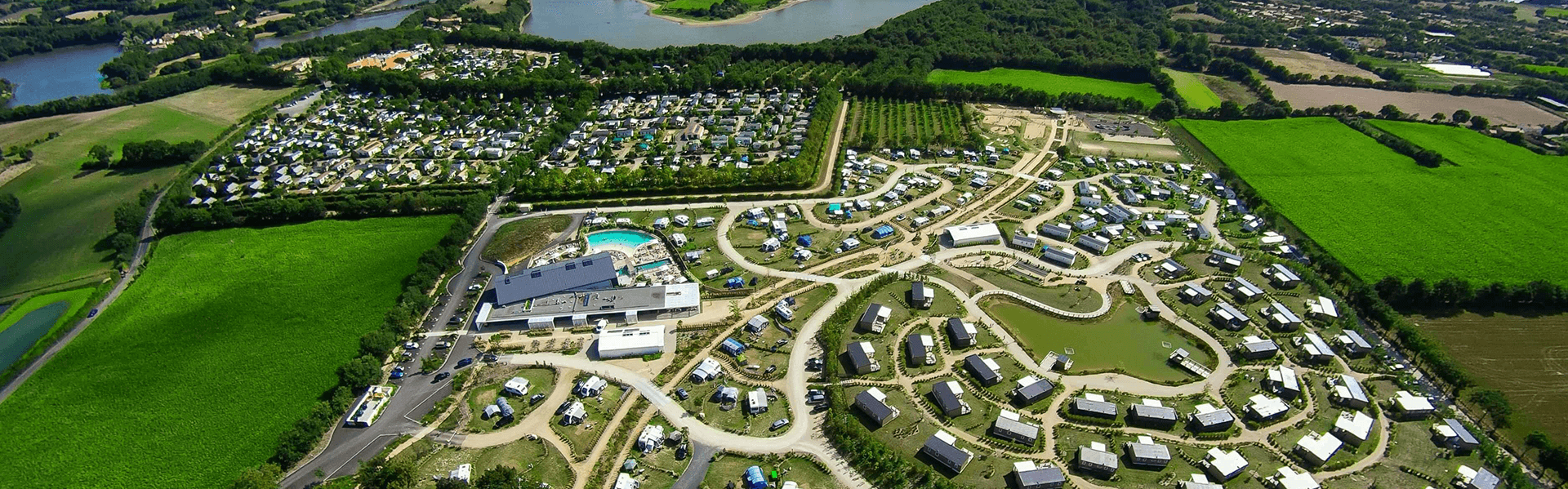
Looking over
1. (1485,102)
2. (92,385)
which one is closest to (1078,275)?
(92,385)

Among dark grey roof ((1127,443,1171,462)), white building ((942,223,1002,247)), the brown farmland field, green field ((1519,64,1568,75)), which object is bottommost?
dark grey roof ((1127,443,1171,462))

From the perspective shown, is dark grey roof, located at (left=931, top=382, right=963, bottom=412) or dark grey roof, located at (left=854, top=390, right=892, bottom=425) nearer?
dark grey roof, located at (left=854, top=390, right=892, bottom=425)

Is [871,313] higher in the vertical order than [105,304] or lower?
higher

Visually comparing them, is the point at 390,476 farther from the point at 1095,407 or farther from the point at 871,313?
the point at 1095,407

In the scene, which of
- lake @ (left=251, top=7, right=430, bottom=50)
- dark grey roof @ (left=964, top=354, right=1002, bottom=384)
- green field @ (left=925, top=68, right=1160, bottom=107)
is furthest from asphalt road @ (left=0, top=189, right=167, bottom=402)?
green field @ (left=925, top=68, right=1160, bottom=107)

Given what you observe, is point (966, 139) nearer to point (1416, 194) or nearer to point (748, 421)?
point (1416, 194)

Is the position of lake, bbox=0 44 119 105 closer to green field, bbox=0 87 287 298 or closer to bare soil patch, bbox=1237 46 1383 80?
green field, bbox=0 87 287 298

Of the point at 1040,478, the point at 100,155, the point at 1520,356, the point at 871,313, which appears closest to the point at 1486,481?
the point at 1520,356
